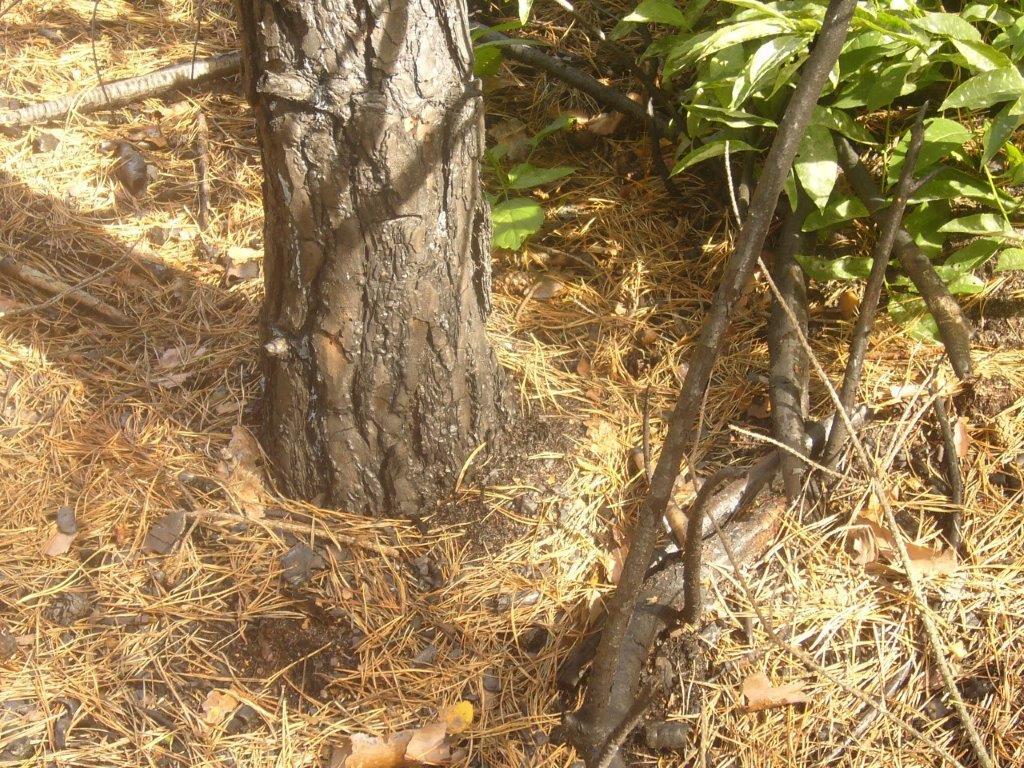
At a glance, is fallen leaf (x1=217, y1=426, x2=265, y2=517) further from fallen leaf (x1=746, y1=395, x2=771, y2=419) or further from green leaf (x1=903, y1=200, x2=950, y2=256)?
green leaf (x1=903, y1=200, x2=950, y2=256)

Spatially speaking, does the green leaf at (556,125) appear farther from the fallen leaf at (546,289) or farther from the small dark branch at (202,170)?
the small dark branch at (202,170)

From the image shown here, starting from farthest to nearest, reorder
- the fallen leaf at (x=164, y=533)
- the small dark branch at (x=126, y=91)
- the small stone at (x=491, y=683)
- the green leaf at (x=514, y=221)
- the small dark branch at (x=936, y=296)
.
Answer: the small dark branch at (x=126, y=91)
the green leaf at (x=514, y=221)
the small dark branch at (x=936, y=296)
the fallen leaf at (x=164, y=533)
the small stone at (x=491, y=683)

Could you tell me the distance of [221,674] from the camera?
1621mm

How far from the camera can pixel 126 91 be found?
2.58 meters

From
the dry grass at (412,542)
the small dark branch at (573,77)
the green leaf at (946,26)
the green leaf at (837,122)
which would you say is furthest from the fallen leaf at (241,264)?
the green leaf at (946,26)

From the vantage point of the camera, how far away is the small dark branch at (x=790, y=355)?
1829 mm

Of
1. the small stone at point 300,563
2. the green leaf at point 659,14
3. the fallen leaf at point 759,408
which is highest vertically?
the green leaf at point 659,14

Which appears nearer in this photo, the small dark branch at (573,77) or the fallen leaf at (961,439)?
the fallen leaf at (961,439)

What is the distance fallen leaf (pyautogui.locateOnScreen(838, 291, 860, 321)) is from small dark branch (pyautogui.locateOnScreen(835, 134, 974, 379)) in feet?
0.61

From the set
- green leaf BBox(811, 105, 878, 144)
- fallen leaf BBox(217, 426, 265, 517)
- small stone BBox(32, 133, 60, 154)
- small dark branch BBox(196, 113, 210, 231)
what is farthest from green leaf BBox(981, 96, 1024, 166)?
small stone BBox(32, 133, 60, 154)

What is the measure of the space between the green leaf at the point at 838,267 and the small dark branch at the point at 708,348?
869 mm

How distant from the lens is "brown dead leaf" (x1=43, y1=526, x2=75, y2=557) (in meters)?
1.73

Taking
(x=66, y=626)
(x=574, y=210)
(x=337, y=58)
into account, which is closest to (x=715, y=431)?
(x=574, y=210)

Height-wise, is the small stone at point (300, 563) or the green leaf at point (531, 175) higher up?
the green leaf at point (531, 175)
